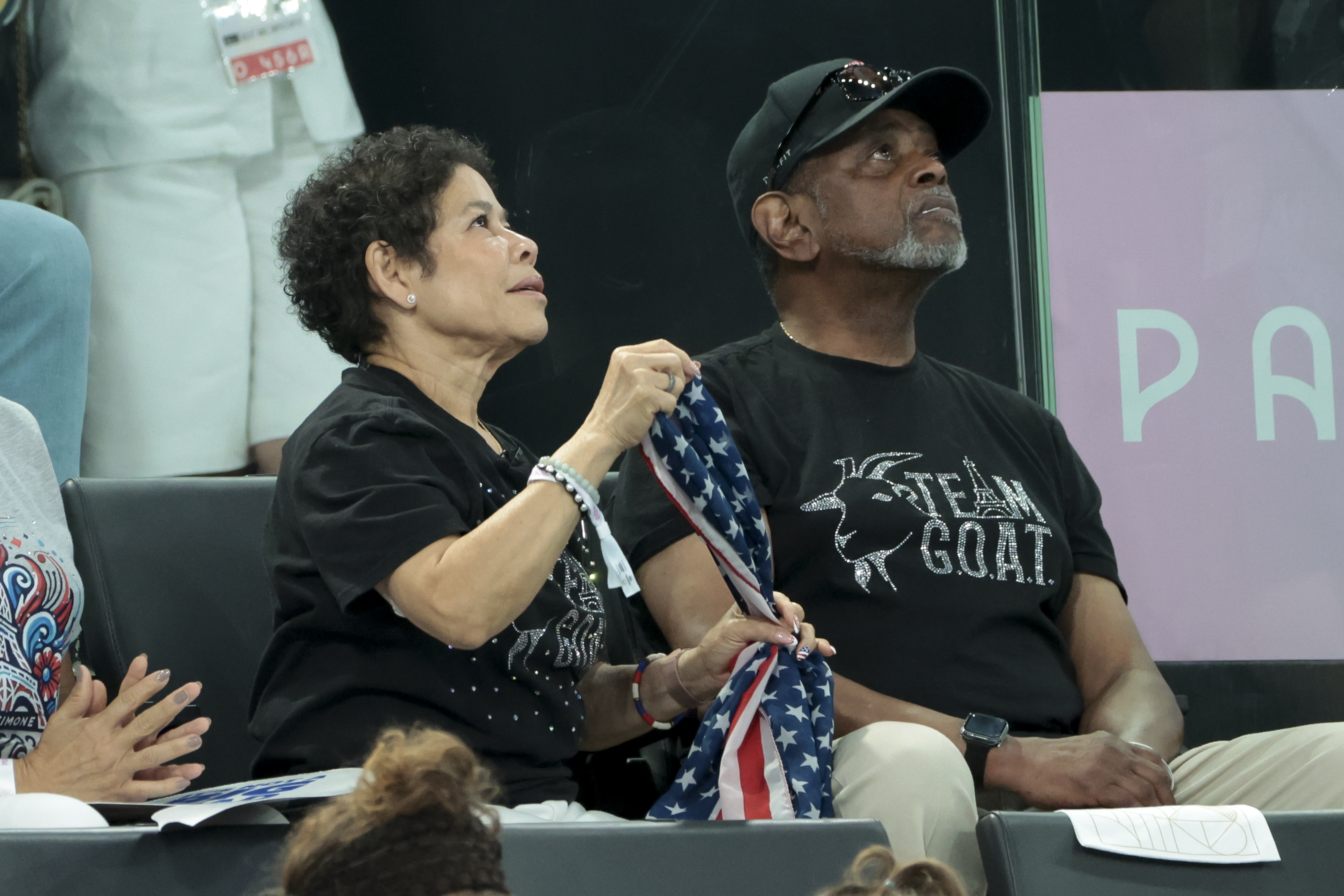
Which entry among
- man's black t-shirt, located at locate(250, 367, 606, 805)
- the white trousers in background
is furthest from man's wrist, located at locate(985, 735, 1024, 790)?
the white trousers in background

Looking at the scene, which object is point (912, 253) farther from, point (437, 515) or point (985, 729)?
point (437, 515)

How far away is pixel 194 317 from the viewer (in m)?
2.76

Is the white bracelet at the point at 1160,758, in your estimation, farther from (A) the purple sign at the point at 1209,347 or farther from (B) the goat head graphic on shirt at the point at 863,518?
(A) the purple sign at the point at 1209,347

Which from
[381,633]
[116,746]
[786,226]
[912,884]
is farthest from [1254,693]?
[912,884]

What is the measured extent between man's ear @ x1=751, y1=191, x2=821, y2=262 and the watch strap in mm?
848

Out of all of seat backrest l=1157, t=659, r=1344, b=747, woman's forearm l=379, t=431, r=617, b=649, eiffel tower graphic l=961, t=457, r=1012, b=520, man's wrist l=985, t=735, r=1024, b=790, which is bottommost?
seat backrest l=1157, t=659, r=1344, b=747

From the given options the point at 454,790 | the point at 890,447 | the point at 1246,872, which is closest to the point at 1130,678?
the point at 890,447

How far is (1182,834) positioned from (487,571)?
2.29 feet

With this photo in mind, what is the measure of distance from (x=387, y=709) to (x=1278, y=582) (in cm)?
196

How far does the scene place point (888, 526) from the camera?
1943mm

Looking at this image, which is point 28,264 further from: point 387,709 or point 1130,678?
point 1130,678

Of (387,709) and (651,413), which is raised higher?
(651,413)

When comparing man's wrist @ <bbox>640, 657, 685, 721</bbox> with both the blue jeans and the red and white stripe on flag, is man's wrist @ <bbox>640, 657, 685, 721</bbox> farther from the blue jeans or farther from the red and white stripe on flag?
the blue jeans

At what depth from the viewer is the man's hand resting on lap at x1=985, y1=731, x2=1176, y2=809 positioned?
5.57ft
